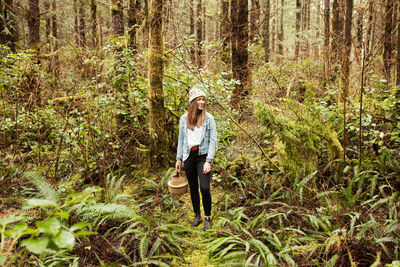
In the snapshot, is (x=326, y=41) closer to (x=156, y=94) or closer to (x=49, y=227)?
(x=156, y=94)

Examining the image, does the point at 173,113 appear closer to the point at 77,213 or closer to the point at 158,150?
the point at 158,150

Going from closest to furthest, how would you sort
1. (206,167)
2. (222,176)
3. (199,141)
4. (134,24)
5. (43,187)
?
(43,187) → (206,167) → (199,141) → (222,176) → (134,24)

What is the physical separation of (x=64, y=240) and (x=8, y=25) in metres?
11.2

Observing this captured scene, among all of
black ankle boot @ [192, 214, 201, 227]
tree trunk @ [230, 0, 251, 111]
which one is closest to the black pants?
black ankle boot @ [192, 214, 201, 227]

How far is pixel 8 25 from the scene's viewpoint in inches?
372

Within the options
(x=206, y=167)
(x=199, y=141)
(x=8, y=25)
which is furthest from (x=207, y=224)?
(x=8, y=25)

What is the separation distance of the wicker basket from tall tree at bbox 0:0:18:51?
8.19m

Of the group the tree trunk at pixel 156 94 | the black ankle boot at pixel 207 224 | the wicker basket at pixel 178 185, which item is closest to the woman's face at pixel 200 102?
the wicker basket at pixel 178 185

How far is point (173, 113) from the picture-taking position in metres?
6.13

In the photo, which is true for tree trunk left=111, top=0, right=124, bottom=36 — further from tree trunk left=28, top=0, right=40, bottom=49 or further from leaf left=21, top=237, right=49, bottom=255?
leaf left=21, top=237, right=49, bottom=255

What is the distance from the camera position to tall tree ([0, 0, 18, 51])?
28.8 ft

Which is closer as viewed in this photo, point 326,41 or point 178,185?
point 178,185

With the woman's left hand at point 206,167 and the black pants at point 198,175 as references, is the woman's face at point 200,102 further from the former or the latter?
the woman's left hand at point 206,167

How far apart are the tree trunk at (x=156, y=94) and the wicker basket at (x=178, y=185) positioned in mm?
1701
